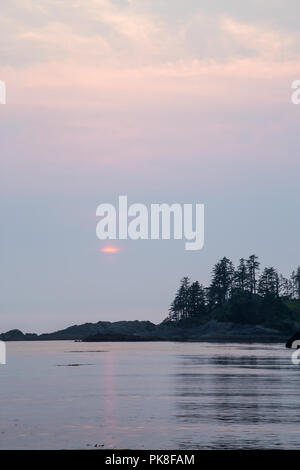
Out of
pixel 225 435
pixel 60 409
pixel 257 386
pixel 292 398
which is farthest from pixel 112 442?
pixel 257 386

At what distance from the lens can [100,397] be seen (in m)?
72.2

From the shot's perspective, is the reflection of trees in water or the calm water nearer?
the calm water

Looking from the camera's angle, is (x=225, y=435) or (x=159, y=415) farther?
(x=159, y=415)

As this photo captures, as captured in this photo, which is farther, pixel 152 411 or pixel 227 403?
pixel 227 403

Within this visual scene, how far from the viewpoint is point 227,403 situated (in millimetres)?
65500

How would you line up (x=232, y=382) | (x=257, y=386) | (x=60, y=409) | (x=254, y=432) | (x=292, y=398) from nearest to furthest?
(x=254, y=432) → (x=60, y=409) → (x=292, y=398) → (x=257, y=386) → (x=232, y=382)

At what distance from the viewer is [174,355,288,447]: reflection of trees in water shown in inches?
1891

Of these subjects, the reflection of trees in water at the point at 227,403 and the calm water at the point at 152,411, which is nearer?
the calm water at the point at 152,411

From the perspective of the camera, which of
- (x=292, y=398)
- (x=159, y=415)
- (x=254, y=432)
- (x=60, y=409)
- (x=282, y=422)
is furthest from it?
(x=292, y=398)

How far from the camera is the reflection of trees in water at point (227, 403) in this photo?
48.0 metres
